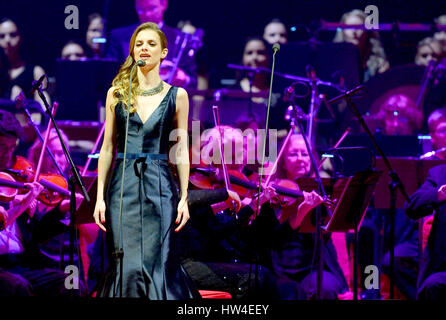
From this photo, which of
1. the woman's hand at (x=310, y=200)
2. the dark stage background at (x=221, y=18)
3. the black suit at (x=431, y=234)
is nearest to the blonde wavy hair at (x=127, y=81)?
the woman's hand at (x=310, y=200)

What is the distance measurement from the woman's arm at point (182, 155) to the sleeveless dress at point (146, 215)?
0.05 m

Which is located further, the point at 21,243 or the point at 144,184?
the point at 21,243

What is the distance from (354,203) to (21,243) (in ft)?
6.69

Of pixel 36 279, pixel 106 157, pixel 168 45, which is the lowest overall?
pixel 36 279

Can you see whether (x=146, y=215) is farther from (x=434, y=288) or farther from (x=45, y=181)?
(x=434, y=288)

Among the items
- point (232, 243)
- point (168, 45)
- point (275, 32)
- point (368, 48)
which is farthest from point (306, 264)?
point (368, 48)

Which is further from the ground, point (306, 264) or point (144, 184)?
point (144, 184)

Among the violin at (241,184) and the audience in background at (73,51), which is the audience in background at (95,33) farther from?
the violin at (241,184)

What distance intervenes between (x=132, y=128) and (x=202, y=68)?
138 inches

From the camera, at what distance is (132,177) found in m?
3.06

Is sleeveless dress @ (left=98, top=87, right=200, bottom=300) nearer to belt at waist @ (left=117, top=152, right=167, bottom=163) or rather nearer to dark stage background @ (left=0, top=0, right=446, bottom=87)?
belt at waist @ (left=117, top=152, right=167, bottom=163)

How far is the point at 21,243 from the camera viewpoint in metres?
4.12

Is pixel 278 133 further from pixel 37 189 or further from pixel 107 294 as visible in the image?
pixel 107 294

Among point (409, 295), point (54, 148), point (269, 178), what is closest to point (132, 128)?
point (269, 178)
